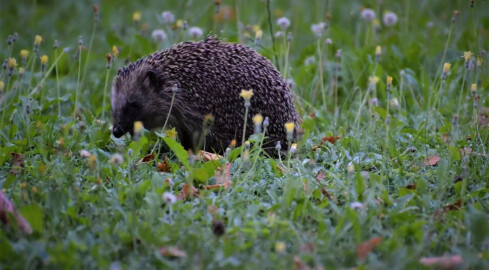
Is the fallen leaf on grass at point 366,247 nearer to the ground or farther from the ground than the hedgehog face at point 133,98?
nearer to the ground

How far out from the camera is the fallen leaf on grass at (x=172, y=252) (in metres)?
3.45

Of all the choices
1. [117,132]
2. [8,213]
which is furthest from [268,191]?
[117,132]

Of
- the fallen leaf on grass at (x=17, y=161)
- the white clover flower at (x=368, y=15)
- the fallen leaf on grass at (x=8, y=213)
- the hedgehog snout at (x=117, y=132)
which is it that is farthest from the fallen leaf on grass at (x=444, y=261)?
the white clover flower at (x=368, y=15)

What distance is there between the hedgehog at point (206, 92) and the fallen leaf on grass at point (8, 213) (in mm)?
1880

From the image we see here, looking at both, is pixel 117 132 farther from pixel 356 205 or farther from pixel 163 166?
pixel 356 205

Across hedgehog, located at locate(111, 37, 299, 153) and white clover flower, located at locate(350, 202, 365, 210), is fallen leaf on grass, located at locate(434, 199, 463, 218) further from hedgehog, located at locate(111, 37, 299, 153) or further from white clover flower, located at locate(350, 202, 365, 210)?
hedgehog, located at locate(111, 37, 299, 153)

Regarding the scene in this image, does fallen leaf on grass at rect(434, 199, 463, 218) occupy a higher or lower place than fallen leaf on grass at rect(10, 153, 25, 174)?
lower

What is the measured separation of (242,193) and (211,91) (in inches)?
62.2

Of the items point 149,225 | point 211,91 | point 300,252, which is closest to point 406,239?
point 300,252

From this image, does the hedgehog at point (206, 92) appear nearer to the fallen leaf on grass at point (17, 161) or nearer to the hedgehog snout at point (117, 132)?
the hedgehog snout at point (117, 132)

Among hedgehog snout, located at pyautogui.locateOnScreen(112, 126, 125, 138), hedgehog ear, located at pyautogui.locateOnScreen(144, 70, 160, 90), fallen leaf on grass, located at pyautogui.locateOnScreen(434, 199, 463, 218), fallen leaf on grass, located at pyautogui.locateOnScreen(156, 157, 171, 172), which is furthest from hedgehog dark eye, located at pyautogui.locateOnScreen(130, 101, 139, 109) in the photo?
fallen leaf on grass, located at pyautogui.locateOnScreen(434, 199, 463, 218)

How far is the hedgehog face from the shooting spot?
5.84 meters

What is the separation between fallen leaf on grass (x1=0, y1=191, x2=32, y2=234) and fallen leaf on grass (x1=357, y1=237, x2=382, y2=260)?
1.76m

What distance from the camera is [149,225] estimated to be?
375cm
